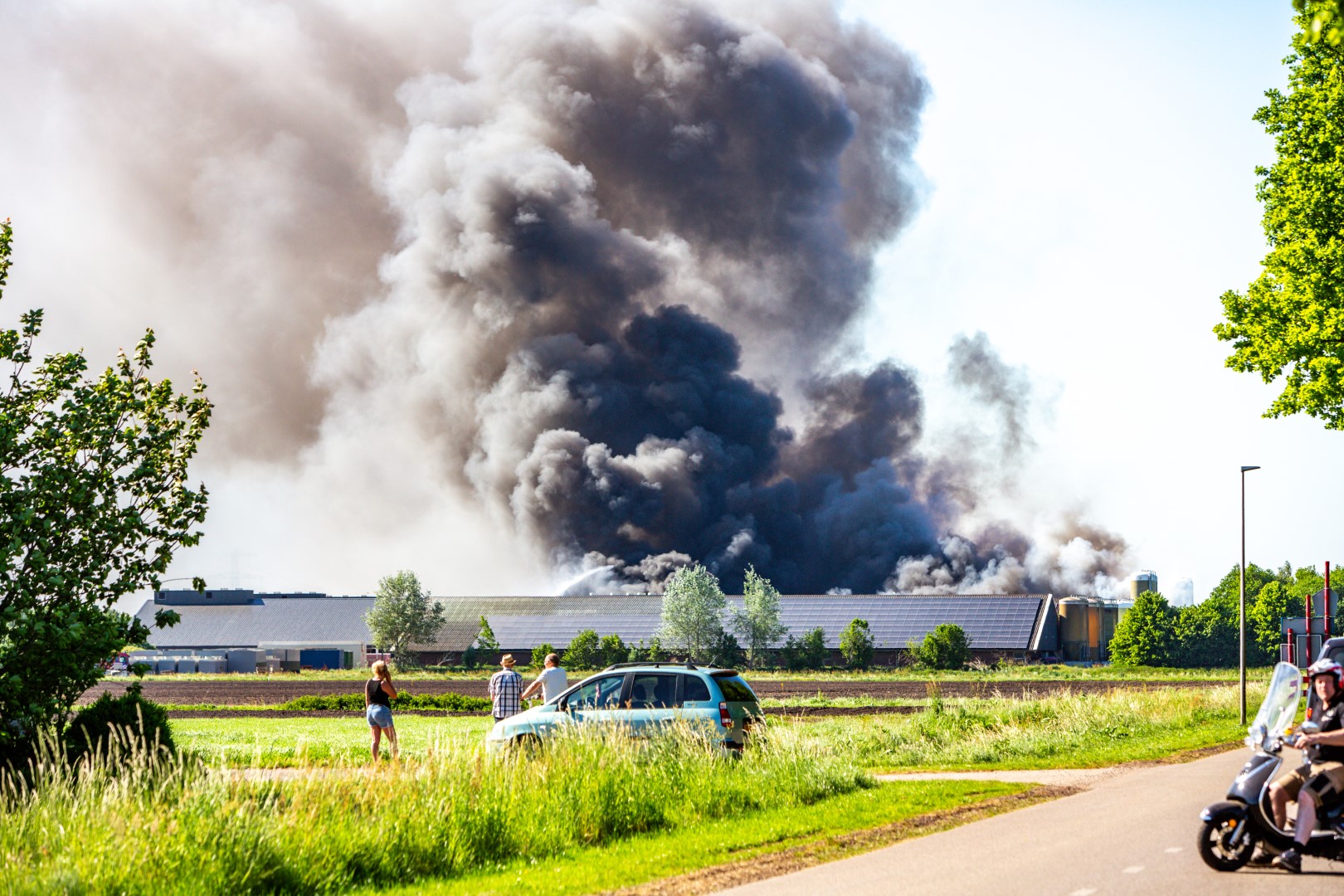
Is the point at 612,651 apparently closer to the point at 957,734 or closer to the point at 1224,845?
Result: the point at 957,734

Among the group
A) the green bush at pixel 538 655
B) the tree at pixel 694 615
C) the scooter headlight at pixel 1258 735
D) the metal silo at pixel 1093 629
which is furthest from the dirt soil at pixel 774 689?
the metal silo at pixel 1093 629

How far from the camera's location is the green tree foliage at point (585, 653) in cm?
8519

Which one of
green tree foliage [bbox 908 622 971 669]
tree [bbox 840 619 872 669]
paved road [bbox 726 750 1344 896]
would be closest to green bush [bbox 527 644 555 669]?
tree [bbox 840 619 872 669]

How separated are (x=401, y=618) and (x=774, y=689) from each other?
48606 mm

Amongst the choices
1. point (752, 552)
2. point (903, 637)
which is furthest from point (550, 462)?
point (903, 637)

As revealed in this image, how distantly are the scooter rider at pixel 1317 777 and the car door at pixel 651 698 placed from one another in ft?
32.3

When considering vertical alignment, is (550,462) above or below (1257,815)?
above

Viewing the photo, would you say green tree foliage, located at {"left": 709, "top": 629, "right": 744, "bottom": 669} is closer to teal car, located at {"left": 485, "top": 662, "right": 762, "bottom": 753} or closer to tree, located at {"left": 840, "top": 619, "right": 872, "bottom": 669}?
tree, located at {"left": 840, "top": 619, "right": 872, "bottom": 669}

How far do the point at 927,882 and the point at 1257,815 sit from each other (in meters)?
3.07

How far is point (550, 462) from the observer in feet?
454

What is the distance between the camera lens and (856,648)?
88125mm

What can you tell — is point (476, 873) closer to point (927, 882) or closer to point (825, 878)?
point (825, 878)

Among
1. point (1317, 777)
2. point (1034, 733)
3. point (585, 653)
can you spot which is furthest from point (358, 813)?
point (585, 653)

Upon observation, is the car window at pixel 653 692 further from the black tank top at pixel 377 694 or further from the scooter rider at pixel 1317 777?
the scooter rider at pixel 1317 777
